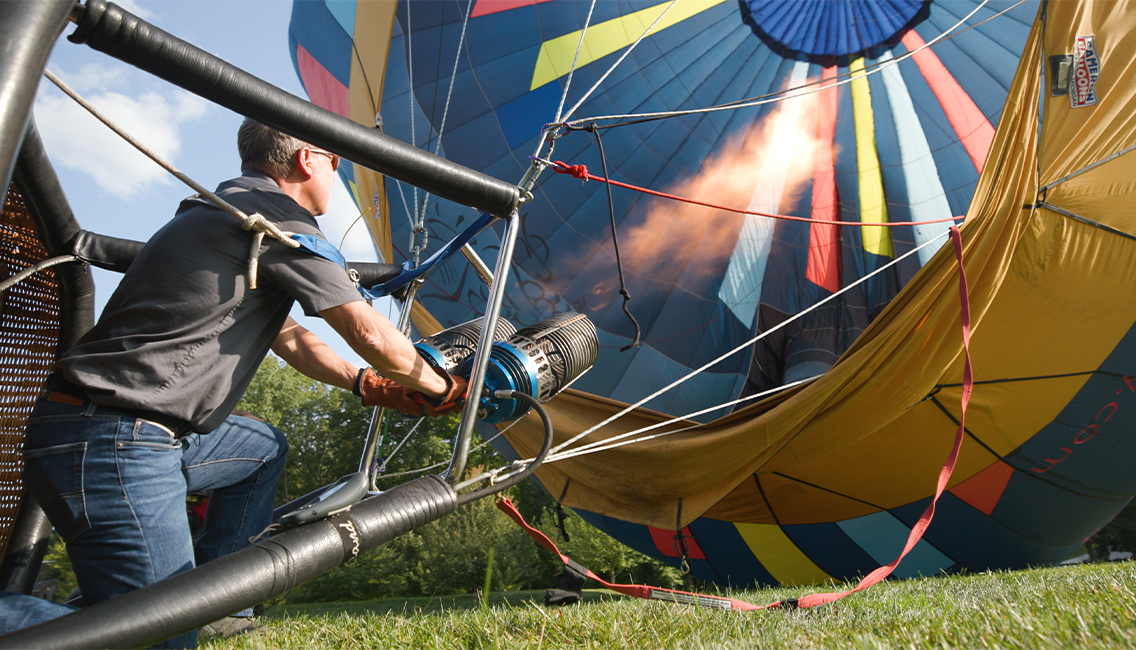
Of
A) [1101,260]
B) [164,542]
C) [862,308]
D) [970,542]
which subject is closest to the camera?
[164,542]

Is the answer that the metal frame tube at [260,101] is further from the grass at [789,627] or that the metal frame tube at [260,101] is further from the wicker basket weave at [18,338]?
the wicker basket weave at [18,338]

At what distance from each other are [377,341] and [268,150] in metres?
0.65

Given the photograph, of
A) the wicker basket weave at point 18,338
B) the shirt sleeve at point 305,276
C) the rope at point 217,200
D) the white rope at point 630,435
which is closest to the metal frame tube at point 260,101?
the rope at point 217,200

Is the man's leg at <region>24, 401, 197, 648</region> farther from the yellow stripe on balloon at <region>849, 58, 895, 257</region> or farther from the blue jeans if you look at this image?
the yellow stripe on balloon at <region>849, 58, 895, 257</region>

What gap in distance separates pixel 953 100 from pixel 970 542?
3361 millimetres

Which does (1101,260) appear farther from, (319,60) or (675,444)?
(319,60)

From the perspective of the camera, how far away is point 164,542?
1.42 m

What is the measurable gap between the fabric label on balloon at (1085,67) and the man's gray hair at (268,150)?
326cm

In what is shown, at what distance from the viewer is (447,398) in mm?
1733

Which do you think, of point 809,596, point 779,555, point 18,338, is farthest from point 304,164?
point 779,555

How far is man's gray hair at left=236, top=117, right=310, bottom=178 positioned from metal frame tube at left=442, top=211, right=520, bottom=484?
1.99ft

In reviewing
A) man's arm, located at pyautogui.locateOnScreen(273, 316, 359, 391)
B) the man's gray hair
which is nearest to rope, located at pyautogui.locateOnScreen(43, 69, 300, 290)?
the man's gray hair

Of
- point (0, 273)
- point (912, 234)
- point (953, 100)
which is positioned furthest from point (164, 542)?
point (953, 100)

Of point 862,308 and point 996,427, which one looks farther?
point 862,308
